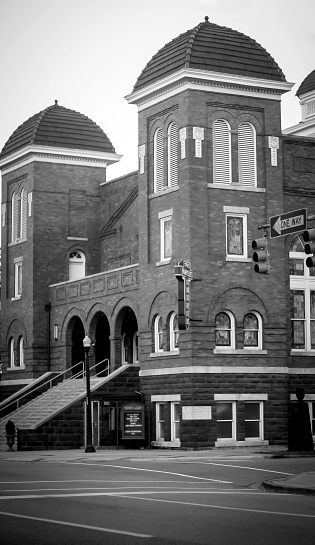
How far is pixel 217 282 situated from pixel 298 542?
28875 mm

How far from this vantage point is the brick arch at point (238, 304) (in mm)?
41062

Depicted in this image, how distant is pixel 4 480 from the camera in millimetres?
23500

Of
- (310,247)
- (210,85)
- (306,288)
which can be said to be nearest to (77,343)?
(306,288)

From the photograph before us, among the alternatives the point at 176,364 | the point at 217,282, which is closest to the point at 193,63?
the point at 217,282

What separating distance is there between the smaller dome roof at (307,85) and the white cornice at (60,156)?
10587 millimetres

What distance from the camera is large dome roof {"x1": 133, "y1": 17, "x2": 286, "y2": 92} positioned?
42.3 meters

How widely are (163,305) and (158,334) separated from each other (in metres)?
1.39

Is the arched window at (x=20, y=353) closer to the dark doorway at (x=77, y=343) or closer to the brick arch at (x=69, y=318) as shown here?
the dark doorway at (x=77, y=343)

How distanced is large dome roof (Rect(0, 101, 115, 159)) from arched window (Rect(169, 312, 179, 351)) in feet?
49.1

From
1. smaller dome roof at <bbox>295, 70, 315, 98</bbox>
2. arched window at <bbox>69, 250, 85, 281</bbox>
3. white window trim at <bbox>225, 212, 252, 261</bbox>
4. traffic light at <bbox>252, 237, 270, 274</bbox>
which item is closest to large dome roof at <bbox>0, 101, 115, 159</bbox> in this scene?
arched window at <bbox>69, 250, 85, 281</bbox>

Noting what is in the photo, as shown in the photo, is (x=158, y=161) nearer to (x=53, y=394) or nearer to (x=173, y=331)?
(x=173, y=331)

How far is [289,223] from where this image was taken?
2512cm

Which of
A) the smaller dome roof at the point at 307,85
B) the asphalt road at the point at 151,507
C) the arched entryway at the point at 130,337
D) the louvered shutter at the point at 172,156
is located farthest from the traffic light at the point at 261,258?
the smaller dome roof at the point at 307,85

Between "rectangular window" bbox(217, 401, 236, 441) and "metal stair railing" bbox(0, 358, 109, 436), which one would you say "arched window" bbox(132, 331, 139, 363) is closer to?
"metal stair railing" bbox(0, 358, 109, 436)
